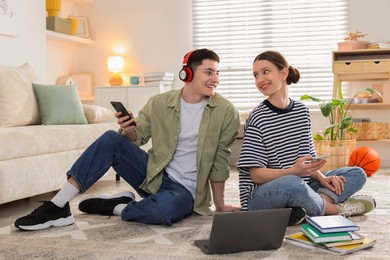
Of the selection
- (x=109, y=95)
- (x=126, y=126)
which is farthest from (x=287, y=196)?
(x=109, y=95)

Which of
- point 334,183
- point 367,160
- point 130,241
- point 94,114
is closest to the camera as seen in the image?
point 130,241

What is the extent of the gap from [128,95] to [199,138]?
2.97 meters

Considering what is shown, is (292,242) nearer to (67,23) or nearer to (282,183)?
(282,183)

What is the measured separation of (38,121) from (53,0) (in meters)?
1.61

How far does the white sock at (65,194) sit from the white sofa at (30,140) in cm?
51

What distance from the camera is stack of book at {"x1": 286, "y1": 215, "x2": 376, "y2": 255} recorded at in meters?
2.09

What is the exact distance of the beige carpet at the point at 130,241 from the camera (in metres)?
2.08

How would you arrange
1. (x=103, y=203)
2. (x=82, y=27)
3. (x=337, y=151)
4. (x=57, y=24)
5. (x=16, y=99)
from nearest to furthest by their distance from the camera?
(x=103, y=203)
(x=16, y=99)
(x=337, y=151)
(x=57, y=24)
(x=82, y=27)

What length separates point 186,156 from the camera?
9.01 feet

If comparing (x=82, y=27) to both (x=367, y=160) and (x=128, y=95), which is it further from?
(x=367, y=160)

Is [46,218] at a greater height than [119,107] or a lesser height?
lesser

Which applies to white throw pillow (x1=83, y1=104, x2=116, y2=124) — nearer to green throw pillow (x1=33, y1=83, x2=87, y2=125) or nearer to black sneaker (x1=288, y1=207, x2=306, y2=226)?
green throw pillow (x1=33, y1=83, x2=87, y2=125)

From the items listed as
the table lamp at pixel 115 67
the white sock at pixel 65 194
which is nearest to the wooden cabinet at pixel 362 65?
the table lamp at pixel 115 67

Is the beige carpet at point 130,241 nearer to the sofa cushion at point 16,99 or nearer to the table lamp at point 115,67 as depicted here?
the sofa cushion at point 16,99
